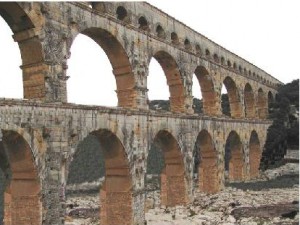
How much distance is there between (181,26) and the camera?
84.1 feet

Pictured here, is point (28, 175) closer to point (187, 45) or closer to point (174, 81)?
point (174, 81)

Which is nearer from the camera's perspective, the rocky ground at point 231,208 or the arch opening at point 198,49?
the rocky ground at point 231,208

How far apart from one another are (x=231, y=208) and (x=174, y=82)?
7.95 metres

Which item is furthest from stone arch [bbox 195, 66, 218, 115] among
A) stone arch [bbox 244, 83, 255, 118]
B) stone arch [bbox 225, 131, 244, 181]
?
stone arch [bbox 244, 83, 255, 118]

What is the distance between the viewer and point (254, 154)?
37906mm

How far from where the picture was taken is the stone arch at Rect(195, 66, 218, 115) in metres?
28.9

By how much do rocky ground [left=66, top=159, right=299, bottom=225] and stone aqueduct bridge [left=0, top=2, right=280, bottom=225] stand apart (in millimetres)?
1424

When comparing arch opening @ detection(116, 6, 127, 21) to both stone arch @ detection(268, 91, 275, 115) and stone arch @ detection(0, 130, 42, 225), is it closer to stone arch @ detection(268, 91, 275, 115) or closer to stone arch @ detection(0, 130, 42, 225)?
stone arch @ detection(0, 130, 42, 225)

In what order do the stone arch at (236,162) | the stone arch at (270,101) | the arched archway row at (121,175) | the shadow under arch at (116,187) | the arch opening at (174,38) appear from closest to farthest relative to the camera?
the arched archway row at (121,175) → the shadow under arch at (116,187) → the arch opening at (174,38) → the stone arch at (236,162) → the stone arch at (270,101)

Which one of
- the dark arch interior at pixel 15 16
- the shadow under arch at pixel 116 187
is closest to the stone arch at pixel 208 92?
the shadow under arch at pixel 116 187

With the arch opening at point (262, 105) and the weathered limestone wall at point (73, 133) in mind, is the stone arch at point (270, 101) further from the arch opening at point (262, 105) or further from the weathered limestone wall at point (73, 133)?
the weathered limestone wall at point (73, 133)

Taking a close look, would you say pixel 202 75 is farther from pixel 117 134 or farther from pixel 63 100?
pixel 63 100

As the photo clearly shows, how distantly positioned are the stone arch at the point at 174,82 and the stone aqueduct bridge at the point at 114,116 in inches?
2.3

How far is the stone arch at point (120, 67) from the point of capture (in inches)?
762
